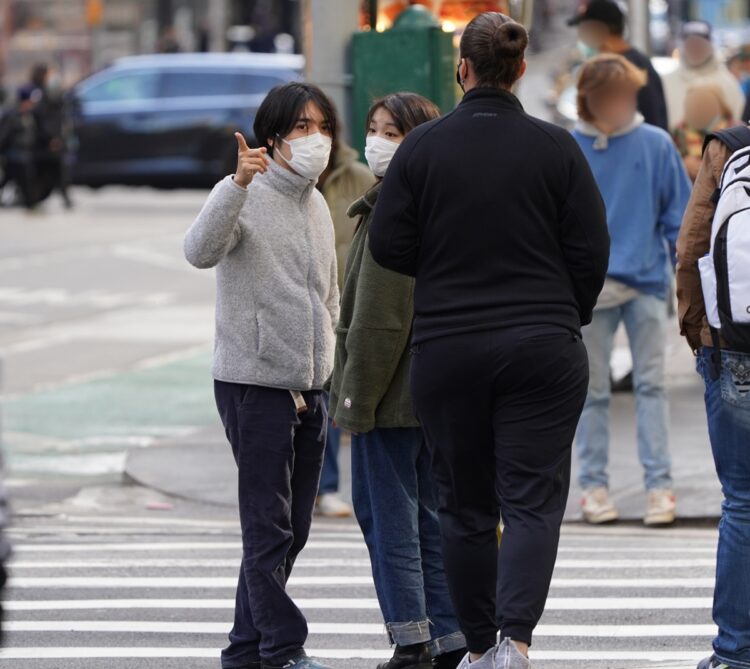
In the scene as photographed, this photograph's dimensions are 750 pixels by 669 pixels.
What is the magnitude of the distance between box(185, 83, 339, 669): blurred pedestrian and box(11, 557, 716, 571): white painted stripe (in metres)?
2.11

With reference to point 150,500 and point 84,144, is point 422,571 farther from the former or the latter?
point 84,144

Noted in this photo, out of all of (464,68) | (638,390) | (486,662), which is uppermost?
(464,68)

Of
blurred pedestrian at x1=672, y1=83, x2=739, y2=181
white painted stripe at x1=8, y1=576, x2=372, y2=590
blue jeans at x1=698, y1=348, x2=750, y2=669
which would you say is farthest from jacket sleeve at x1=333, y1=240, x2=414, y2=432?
blurred pedestrian at x1=672, y1=83, x2=739, y2=181

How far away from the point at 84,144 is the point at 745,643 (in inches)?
1017

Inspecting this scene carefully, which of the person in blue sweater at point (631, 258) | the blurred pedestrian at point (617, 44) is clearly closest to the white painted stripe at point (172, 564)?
the person in blue sweater at point (631, 258)

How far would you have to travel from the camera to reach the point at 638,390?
875cm

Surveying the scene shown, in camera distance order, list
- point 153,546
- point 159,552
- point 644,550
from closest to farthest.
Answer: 1. point 644,550
2. point 159,552
3. point 153,546

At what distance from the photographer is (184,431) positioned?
11820 mm

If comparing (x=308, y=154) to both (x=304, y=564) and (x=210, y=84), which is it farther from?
(x=210, y=84)

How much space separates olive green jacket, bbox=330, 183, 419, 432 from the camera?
5.54m

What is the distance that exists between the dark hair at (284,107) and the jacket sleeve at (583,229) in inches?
36.5

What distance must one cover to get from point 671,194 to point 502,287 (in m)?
3.74

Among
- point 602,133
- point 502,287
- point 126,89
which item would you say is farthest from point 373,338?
point 126,89

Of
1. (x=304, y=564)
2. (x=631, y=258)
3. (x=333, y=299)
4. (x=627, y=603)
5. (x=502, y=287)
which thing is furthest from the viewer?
(x=631, y=258)
